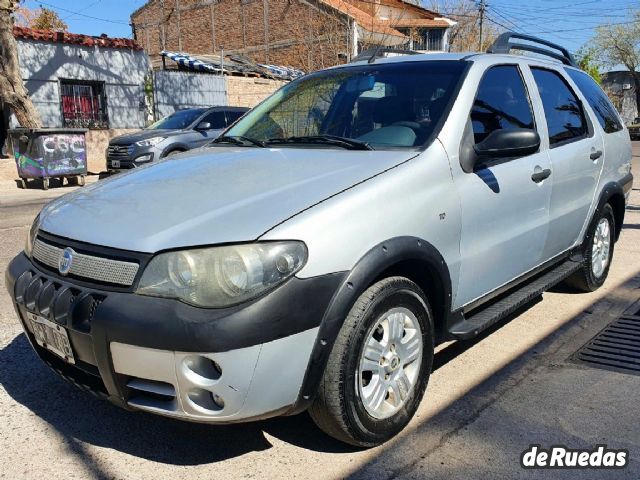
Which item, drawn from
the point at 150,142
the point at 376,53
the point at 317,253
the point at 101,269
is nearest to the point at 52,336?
the point at 101,269

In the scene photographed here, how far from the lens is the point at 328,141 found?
3.33 metres

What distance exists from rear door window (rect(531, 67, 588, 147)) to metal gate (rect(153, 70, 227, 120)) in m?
18.9

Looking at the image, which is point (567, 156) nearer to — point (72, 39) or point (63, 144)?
point (63, 144)

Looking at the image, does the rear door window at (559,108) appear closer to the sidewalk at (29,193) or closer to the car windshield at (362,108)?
the car windshield at (362,108)

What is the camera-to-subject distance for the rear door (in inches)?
158

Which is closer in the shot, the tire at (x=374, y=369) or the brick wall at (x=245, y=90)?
the tire at (x=374, y=369)

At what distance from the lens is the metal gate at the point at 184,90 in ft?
70.7

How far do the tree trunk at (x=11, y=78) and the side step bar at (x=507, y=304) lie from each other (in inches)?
590

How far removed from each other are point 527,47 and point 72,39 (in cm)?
1771

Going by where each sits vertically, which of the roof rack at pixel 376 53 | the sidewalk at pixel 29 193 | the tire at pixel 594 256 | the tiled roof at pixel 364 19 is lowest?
the sidewalk at pixel 29 193

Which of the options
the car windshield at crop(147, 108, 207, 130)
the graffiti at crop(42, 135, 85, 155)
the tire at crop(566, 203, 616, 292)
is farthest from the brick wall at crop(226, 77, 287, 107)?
the tire at crop(566, 203, 616, 292)

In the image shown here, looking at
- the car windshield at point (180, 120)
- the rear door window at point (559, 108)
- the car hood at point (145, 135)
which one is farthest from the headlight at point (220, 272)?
the car windshield at point (180, 120)

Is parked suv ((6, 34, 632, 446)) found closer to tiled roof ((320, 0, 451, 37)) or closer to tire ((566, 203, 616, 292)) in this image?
tire ((566, 203, 616, 292))

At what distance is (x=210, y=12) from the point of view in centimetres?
4012
